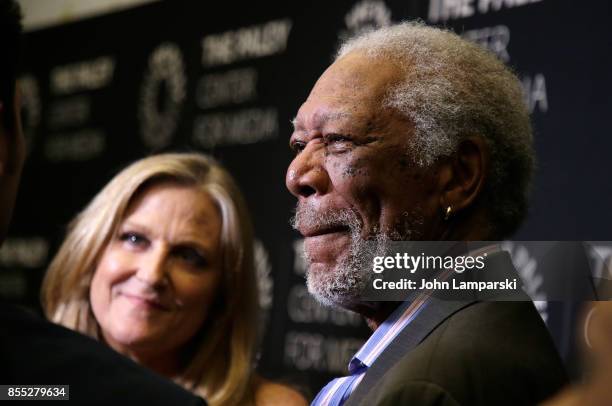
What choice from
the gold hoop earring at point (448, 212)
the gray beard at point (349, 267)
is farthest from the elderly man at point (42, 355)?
the gold hoop earring at point (448, 212)

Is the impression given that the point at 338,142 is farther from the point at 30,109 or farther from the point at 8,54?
the point at 30,109

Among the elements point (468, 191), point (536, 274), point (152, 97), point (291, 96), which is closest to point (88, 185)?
point (152, 97)

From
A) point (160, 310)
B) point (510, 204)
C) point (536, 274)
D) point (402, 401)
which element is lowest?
Answer: point (160, 310)

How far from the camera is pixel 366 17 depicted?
96.3 inches

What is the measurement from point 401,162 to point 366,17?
1114mm

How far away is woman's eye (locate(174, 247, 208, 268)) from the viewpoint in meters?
2.16

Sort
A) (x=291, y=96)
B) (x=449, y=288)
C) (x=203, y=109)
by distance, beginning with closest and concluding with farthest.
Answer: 1. (x=449, y=288)
2. (x=291, y=96)
3. (x=203, y=109)

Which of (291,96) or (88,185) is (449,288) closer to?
(291,96)

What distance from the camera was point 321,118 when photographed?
4.84 feet

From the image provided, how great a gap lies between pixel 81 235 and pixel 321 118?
1.02m

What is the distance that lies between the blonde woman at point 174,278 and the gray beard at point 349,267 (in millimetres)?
748

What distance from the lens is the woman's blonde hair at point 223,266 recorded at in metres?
2.17

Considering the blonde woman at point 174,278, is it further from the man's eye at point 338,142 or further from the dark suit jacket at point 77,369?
the dark suit jacket at point 77,369

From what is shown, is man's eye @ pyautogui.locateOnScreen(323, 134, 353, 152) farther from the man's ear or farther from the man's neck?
the man's neck
